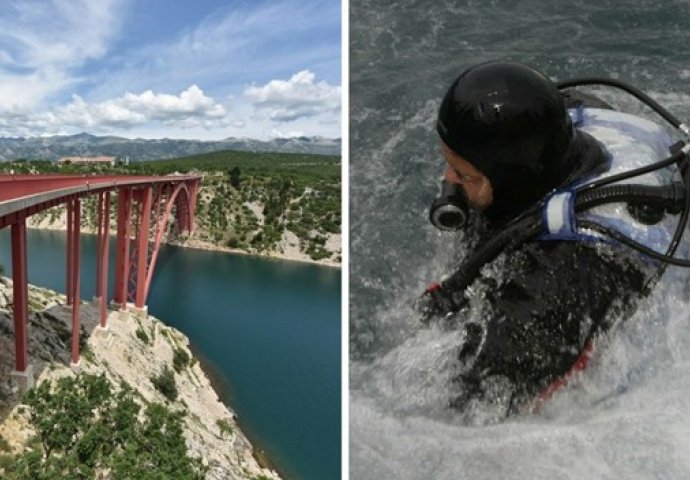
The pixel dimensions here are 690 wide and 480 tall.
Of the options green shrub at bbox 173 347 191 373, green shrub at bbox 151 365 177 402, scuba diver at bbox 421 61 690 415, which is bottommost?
green shrub at bbox 173 347 191 373

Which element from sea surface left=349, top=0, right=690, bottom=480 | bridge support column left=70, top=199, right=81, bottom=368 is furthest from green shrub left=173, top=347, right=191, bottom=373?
sea surface left=349, top=0, right=690, bottom=480

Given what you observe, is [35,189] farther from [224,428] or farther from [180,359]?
[180,359]

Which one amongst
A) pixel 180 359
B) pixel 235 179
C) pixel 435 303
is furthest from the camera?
pixel 235 179

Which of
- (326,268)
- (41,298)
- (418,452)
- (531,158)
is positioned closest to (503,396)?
(418,452)

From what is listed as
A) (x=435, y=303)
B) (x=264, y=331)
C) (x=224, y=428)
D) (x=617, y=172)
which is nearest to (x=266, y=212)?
(x=264, y=331)

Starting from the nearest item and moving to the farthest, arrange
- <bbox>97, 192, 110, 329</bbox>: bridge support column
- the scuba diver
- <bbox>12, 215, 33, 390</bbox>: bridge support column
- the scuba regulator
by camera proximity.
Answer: the scuba diver → the scuba regulator → <bbox>12, 215, 33, 390</bbox>: bridge support column → <bbox>97, 192, 110, 329</bbox>: bridge support column

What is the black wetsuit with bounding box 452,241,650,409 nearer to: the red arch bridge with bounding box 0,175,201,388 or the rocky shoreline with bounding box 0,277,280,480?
the red arch bridge with bounding box 0,175,201,388
